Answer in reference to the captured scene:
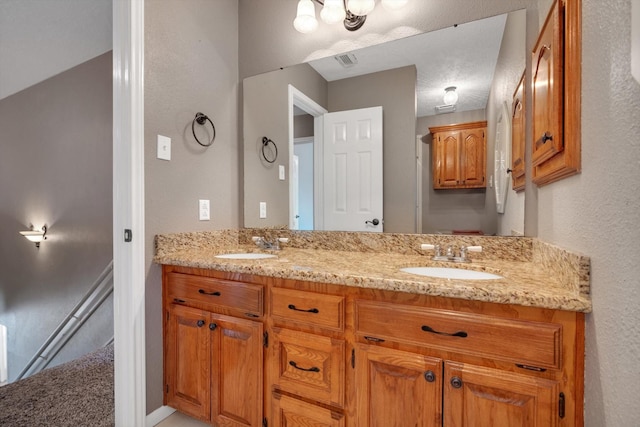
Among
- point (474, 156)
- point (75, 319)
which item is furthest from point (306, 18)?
point (75, 319)

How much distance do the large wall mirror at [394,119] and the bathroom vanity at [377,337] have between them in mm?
177

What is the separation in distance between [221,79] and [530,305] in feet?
6.48

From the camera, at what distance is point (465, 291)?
875mm

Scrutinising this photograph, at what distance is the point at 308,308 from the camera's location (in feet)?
3.74

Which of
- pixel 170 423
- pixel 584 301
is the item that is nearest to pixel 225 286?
pixel 170 423

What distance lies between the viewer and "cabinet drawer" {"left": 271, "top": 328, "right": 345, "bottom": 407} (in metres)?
1.09

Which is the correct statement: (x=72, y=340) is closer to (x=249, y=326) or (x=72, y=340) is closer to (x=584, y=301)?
(x=249, y=326)

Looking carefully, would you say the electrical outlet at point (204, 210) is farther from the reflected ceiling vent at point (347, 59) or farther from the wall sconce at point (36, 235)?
the wall sconce at point (36, 235)

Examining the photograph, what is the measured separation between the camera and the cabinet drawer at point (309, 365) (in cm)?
109

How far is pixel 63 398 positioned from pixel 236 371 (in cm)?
127

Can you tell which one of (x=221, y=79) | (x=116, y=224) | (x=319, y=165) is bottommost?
(x=116, y=224)

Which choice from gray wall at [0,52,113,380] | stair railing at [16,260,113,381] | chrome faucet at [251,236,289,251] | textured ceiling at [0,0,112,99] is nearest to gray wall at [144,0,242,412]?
chrome faucet at [251,236,289,251]

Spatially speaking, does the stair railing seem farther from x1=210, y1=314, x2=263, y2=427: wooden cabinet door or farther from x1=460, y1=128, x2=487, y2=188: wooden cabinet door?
x1=460, y1=128, x2=487, y2=188: wooden cabinet door

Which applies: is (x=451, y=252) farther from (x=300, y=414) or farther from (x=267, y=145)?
(x=267, y=145)
